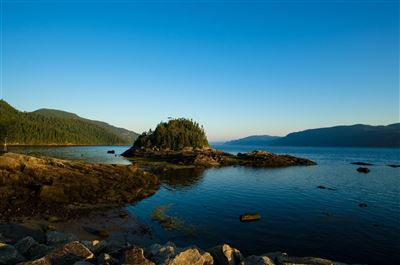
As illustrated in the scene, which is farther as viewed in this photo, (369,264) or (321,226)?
(321,226)

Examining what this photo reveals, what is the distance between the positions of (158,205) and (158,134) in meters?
132

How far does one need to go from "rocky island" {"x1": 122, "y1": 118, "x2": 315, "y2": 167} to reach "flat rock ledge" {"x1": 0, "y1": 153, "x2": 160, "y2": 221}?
159 feet

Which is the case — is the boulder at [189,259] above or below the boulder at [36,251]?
above

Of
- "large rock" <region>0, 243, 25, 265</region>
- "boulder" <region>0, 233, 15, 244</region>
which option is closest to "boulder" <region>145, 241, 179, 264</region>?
"large rock" <region>0, 243, 25, 265</region>

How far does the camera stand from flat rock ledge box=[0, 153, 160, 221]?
33613 millimetres

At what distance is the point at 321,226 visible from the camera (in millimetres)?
31125

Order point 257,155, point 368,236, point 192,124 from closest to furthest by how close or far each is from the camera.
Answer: point 368,236 → point 257,155 → point 192,124

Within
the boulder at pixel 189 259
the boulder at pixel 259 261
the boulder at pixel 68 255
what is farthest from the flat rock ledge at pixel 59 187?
the boulder at pixel 259 261

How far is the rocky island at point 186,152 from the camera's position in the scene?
10575cm

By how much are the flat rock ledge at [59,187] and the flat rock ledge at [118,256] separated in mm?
15273

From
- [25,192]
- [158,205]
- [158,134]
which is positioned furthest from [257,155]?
[25,192]

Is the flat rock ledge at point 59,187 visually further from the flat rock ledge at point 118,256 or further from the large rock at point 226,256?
the large rock at point 226,256

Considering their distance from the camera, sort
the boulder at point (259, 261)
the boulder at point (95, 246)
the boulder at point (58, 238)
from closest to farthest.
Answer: the boulder at point (259, 261) < the boulder at point (95, 246) < the boulder at point (58, 238)

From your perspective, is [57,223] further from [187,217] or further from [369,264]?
[369,264]
